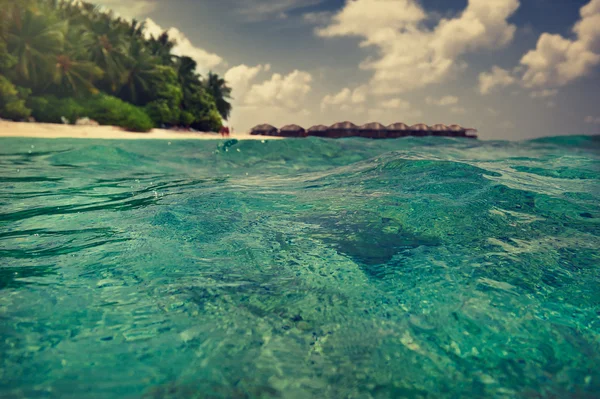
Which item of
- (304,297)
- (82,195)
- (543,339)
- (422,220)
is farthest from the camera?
(82,195)

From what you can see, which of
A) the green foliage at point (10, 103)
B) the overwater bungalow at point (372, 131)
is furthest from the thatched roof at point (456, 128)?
the green foliage at point (10, 103)

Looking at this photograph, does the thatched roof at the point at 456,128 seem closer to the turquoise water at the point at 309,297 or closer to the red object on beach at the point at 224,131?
the red object on beach at the point at 224,131

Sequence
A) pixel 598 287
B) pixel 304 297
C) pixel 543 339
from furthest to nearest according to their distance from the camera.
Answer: pixel 598 287, pixel 304 297, pixel 543 339

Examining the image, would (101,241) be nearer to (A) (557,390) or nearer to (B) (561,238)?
(A) (557,390)

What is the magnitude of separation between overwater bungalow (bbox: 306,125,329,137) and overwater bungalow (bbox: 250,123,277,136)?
3.80 meters

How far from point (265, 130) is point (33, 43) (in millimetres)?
23053

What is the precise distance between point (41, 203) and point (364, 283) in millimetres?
4570

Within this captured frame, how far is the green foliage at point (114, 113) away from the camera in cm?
2545

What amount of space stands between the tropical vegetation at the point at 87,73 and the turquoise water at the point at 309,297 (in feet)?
74.2

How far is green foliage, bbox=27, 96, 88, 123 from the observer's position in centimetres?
2303

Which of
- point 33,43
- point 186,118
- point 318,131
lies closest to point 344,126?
point 318,131

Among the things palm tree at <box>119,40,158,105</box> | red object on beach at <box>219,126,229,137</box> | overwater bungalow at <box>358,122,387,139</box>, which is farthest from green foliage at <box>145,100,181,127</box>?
overwater bungalow at <box>358,122,387,139</box>

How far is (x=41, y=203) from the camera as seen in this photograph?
16.5 ft

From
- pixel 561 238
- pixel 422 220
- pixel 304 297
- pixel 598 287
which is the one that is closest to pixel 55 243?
pixel 304 297
